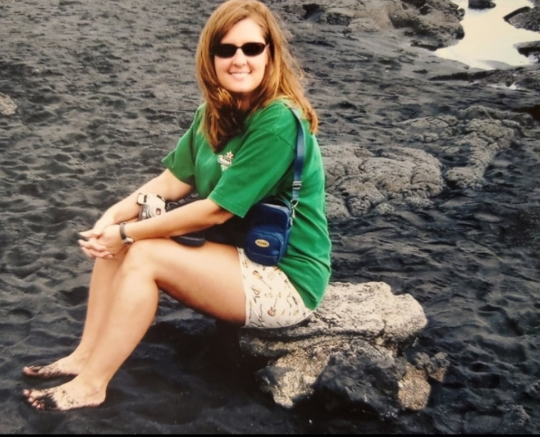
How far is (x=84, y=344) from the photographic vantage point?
10.6ft

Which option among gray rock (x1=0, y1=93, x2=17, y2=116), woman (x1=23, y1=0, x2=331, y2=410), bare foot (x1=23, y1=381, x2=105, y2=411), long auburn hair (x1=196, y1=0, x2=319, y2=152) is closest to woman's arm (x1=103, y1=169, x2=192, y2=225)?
woman (x1=23, y1=0, x2=331, y2=410)

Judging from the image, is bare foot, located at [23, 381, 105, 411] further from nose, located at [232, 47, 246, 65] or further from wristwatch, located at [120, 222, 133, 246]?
nose, located at [232, 47, 246, 65]

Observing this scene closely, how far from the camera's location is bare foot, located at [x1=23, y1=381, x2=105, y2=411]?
2.91m

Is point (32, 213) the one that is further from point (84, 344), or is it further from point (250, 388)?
point (250, 388)

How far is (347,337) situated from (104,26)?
8.57 metres

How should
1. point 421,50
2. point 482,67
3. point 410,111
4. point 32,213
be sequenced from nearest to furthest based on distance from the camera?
point 32,213 → point 410,111 → point 482,67 → point 421,50

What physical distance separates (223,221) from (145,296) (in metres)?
0.47

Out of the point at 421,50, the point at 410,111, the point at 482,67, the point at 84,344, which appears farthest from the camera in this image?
the point at 421,50

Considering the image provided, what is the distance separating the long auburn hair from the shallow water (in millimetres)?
7818

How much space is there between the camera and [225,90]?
9.73ft

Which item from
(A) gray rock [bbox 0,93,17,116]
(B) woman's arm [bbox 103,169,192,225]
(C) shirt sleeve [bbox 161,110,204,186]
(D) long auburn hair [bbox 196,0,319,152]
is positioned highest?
(D) long auburn hair [bbox 196,0,319,152]

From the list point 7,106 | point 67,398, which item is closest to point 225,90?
point 67,398

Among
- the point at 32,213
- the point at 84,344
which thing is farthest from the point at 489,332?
the point at 32,213

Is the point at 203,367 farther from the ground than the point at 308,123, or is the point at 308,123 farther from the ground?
the point at 308,123
